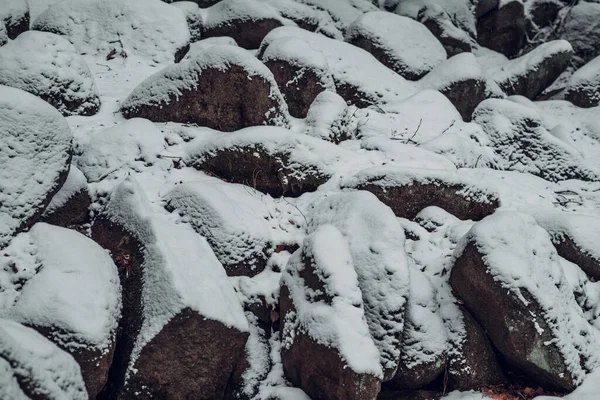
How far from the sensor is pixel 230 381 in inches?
171

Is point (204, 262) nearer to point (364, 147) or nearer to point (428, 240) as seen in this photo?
point (428, 240)

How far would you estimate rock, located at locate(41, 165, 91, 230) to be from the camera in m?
5.02

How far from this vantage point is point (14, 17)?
8.16m

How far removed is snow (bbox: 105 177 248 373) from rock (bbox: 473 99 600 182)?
531 cm

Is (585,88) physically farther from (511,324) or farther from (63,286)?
(63,286)

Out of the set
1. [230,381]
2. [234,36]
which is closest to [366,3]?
[234,36]

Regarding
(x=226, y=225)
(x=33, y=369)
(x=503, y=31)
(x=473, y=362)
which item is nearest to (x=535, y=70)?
(x=503, y=31)

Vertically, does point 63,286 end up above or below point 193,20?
above

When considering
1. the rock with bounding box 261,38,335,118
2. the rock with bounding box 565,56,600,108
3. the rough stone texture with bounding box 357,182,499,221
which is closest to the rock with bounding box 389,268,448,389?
the rough stone texture with bounding box 357,182,499,221

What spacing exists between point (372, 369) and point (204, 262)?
1.67 meters

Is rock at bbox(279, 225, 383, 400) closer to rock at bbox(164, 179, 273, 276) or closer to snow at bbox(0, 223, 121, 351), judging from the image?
rock at bbox(164, 179, 273, 276)

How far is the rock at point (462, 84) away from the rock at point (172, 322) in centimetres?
657

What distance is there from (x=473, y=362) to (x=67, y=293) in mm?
3552

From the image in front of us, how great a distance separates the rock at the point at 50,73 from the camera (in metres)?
6.38
